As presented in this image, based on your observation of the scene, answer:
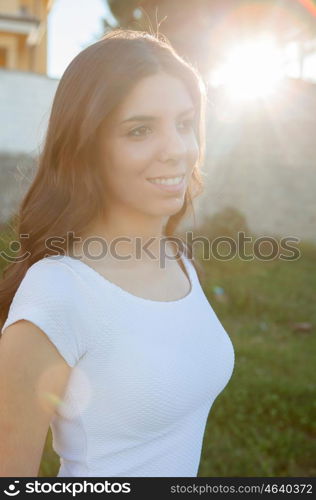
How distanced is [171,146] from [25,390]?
2.44 feet

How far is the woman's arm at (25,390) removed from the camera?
4.25ft

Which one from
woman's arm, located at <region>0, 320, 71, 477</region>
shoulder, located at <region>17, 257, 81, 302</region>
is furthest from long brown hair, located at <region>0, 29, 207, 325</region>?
woman's arm, located at <region>0, 320, 71, 477</region>

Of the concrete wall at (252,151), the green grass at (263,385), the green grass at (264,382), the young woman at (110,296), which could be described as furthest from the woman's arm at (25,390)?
the concrete wall at (252,151)

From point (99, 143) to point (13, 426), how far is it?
77 cm

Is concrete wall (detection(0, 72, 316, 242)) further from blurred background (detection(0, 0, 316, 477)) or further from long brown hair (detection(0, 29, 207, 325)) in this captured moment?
long brown hair (detection(0, 29, 207, 325))

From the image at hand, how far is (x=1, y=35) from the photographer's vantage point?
51.2ft

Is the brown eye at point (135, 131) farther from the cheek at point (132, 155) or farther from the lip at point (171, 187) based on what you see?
the lip at point (171, 187)

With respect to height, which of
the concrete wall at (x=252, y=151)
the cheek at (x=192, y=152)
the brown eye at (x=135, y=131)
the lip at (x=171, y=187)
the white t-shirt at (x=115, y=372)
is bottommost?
the concrete wall at (x=252, y=151)

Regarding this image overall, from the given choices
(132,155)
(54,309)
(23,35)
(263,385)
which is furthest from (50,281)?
(23,35)

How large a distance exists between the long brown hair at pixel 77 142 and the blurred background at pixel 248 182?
544 millimetres

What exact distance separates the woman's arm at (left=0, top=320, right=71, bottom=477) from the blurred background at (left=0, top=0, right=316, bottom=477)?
1.00m

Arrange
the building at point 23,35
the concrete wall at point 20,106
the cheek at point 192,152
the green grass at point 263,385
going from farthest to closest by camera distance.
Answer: the building at point 23,35
the concrete wall at point 20,106
the green grass at point 263,385
the cheek at point 192,152
